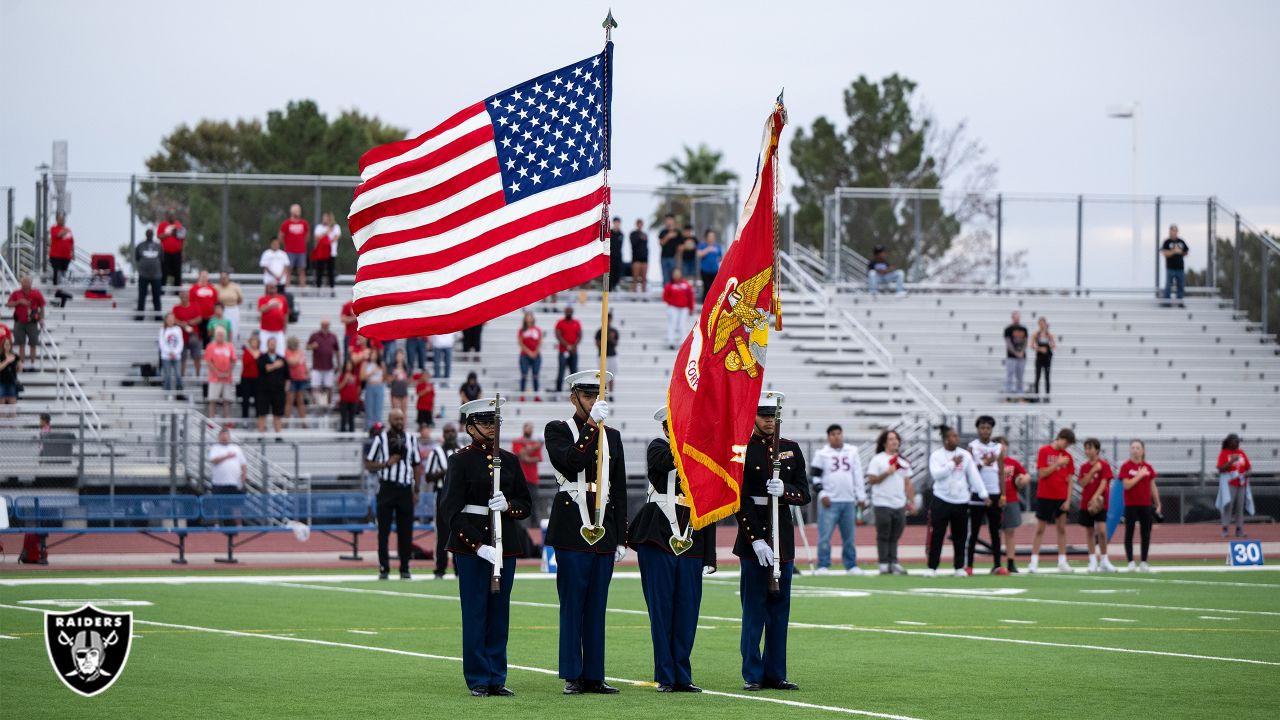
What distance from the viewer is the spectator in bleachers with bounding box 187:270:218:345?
3431 centimetres

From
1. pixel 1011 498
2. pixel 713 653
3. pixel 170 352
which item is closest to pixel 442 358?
pixel 170 352

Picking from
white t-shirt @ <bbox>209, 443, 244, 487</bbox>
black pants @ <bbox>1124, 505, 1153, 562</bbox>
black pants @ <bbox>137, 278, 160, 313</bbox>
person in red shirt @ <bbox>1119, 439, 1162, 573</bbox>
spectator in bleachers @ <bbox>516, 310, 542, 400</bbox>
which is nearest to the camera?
person in red shirt @ <bbox>1119, 439, 1162, 573</bbox>

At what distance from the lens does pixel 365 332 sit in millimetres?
12180

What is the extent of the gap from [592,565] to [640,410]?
2374 cm

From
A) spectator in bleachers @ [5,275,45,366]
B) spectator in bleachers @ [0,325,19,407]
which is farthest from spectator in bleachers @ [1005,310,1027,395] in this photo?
spectator in bleachers @ [0,325,19,407]

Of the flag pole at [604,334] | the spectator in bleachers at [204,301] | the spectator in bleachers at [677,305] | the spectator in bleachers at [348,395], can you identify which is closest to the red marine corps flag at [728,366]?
the flag pole at [604,334]

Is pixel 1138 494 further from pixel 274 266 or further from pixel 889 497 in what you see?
pixel 274 266

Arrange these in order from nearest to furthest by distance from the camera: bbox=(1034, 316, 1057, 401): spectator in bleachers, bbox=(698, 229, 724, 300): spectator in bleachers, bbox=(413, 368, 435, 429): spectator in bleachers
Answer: bbox=(413, 368, 435, 429): spectator in bleachers → bbox=(698, 229, 724, 300): spectator in bleachers → bbox=(1034, 316, 1057, 401): spectator in bleachers

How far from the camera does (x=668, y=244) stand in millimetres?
39312

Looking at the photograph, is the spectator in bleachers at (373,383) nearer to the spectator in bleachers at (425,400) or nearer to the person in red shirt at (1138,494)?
the spectator in bleachers at (425,400)

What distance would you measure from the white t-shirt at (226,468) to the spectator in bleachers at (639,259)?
1383 centimetres

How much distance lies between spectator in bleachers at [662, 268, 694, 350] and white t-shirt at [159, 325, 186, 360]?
392 inches

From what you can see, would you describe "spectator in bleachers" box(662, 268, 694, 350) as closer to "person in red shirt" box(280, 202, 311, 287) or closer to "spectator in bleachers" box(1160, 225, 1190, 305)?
"person in red shirt" box(280, 202, 311, 287)

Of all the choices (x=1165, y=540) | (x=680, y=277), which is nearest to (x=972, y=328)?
(x=680, y=277)
